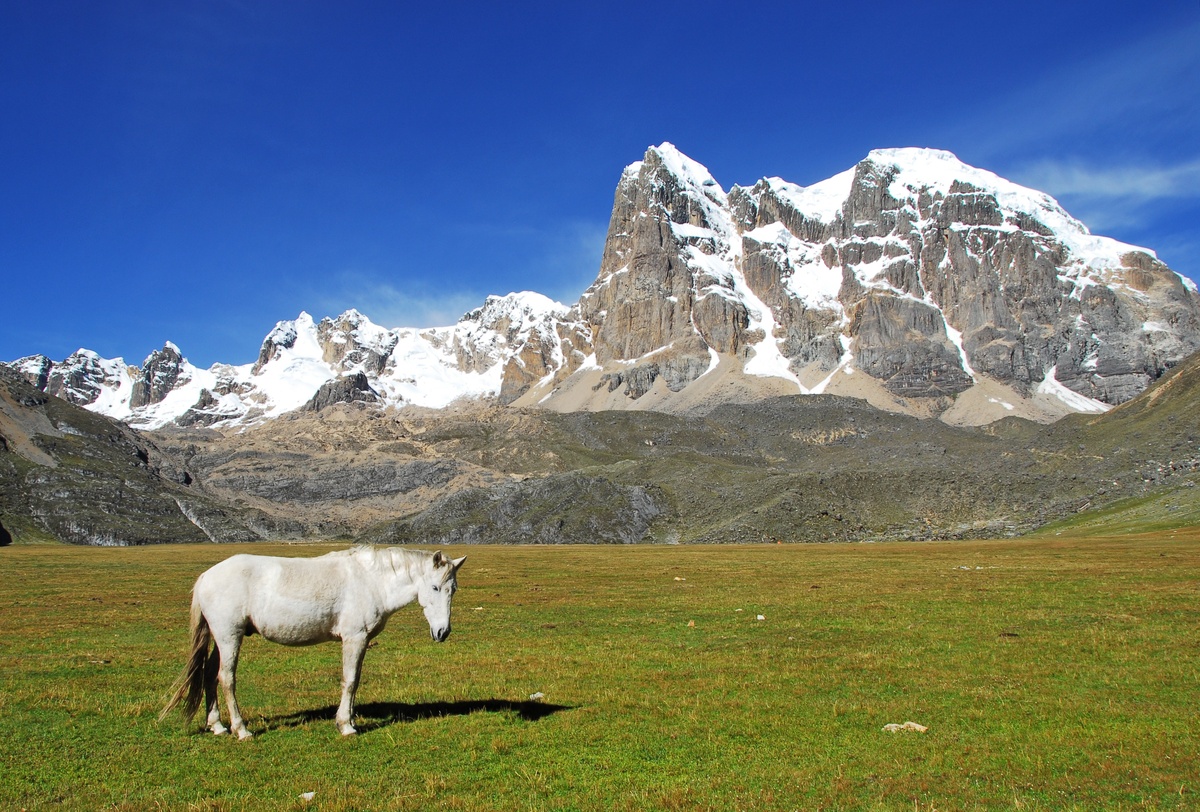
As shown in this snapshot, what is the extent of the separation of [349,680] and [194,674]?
2.97 metres

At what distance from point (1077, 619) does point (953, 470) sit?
122 metres

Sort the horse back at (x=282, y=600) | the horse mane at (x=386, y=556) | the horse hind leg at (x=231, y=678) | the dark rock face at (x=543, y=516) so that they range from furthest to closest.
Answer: the dark rock face at (x=543, y=516) → the horse mane at (x=386, y=556) → the horse back at (x=282, y=600) → the horse hind leg at (x=231, y=678)

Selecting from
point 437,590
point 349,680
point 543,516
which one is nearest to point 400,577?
point 437,590

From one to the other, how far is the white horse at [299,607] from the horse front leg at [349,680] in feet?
0.06

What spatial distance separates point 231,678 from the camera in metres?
14.2

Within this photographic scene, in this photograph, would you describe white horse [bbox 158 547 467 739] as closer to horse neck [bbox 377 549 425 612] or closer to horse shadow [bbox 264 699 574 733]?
horse neck [bbox 377 549 425 612]

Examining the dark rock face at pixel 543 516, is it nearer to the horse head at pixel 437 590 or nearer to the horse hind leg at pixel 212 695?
the horse head at pixel 437 590

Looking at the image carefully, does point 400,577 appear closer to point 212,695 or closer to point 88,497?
point 212,695

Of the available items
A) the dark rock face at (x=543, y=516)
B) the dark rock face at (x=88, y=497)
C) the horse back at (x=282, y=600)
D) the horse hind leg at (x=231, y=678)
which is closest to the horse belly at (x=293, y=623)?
the horse back at (x=282, y=600)

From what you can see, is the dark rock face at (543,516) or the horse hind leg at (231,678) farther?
the dark rock face at (543,516)

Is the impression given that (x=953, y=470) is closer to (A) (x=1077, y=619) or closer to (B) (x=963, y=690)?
(A) (x=1077, y=619)

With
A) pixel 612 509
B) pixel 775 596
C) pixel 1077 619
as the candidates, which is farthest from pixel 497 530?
pixel 1077 619

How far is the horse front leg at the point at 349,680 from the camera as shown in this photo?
14.2 meters

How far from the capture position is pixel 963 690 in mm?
17078
